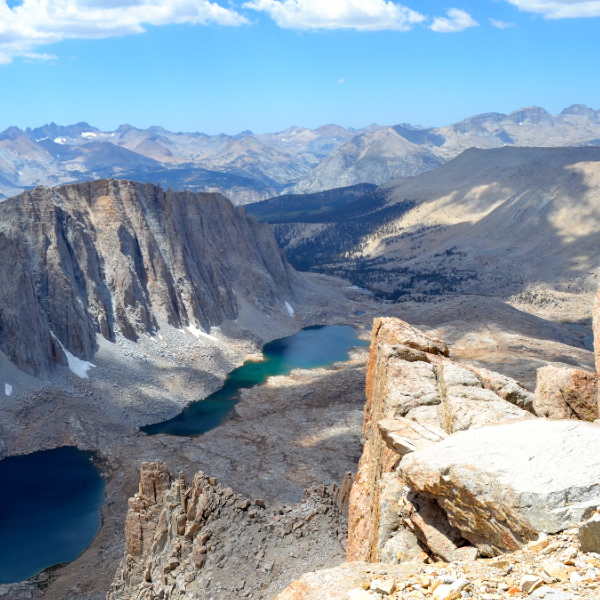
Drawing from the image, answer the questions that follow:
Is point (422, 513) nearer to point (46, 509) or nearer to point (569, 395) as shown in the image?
point (569, 395)

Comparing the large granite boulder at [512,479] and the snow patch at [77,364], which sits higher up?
the large granite boulder at [512,479]

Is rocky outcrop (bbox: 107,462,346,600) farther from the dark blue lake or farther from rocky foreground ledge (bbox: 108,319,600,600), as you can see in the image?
the dark blue lake

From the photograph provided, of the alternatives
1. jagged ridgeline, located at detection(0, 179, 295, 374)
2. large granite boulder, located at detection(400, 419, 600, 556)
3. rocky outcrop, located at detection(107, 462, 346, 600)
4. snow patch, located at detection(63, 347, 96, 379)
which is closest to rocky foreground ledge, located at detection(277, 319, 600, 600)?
large granite boulder, located at detection(400, 419, 600, 556)

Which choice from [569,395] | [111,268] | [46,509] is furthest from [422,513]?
[111,268]

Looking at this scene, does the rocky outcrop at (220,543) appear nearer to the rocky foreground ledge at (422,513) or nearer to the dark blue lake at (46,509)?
the rocky foreground ledge at (422,513)

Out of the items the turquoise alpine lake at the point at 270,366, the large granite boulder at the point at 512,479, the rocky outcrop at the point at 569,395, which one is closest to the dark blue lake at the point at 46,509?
the turquoise alpine lake at the point at 270,366

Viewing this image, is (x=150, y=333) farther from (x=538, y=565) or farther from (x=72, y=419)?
(x=538, y=565)
